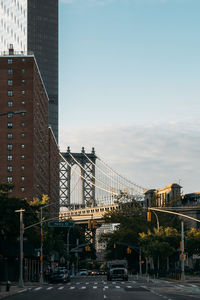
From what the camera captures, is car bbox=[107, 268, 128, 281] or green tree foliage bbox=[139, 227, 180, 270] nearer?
car bbox=[107, 268, 128, 281]

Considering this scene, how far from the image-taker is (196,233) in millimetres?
96938

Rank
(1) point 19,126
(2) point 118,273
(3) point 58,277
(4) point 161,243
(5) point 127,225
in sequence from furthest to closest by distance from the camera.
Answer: (1) point 19,126, (5) point 127,225, (4) point 161,243, (2) point 118,273, (3) point 58,277

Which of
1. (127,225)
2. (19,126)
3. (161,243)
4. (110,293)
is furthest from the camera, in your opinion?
(19,126)

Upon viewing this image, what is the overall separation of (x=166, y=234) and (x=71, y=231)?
75200mm

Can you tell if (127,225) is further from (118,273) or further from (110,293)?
(110,293)

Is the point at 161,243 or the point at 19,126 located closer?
the point at 161,243

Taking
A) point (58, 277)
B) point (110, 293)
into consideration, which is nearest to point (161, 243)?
point (58, 277)

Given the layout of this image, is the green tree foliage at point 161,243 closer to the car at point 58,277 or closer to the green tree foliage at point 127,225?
the green tree foliage at point 127,225

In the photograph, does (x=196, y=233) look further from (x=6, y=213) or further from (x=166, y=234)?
(x=6, y=213)

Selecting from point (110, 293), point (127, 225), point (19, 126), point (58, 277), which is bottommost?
point (58, 277)

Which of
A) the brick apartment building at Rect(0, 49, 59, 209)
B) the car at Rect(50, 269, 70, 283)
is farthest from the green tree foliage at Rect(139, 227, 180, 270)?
the brick apartment building at Rect(0, 49, 59, 209)

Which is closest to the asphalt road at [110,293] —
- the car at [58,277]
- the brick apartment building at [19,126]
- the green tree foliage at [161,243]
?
the car at [58,277]

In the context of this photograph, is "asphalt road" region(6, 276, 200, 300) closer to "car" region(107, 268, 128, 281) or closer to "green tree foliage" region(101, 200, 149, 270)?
"car" region(107, 268, 128, 281)

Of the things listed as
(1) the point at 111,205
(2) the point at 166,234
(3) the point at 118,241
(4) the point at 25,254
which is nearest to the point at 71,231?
(1) the point at 111,205
